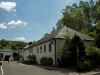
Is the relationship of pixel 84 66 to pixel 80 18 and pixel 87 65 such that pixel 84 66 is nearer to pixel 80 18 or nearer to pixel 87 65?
pixel 87 65

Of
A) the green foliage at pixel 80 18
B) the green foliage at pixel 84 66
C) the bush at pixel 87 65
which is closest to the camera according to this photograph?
the green foliage at pixel 84 66

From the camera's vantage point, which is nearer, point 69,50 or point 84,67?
point 84,67

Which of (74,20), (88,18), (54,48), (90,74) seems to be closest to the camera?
(90,74)

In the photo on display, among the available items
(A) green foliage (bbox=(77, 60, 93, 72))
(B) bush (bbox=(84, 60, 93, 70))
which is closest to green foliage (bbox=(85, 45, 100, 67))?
(B) bush (bbox=(84, 60, 93, 70))

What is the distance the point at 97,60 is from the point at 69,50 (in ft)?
13.5

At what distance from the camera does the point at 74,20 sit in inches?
2069

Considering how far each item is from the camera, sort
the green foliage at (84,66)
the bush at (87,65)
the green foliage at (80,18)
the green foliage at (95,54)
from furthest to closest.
Answer: the green foliage at (80,18), the green foliage at (95,54), the bush at (87,65), the green foliage at (84,66)

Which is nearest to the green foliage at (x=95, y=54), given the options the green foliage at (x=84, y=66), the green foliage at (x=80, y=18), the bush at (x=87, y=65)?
the bush at (x=87, y=65)

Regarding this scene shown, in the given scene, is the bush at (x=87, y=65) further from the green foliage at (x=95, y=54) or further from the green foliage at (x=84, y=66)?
the green foliage at (x=95, y=54)

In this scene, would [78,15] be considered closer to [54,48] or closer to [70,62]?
[54,48]

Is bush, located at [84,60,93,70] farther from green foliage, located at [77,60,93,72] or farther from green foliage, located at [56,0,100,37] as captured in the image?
green foliage, located at [56,0,100,37]

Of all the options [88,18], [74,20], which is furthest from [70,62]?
[88,18]

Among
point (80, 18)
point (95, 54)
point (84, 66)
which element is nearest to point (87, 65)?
point (84, 66)

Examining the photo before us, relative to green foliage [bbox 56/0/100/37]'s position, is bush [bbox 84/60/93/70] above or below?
below
